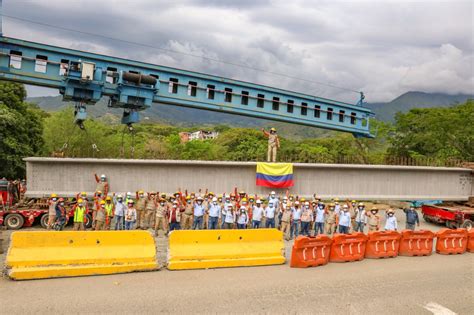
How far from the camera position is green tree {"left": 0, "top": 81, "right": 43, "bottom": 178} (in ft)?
78.5

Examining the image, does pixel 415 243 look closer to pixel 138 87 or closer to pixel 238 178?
pixel 238 178

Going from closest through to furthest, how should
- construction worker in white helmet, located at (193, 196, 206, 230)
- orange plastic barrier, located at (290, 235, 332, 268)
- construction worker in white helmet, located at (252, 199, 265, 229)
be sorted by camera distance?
orange plastic barrier, located at (290, 235, 332, 268)
construction worker in white helmet, located at (193, 196, 206, 230)
construction worker in white helmet, located at (252, 199, 265, 229)

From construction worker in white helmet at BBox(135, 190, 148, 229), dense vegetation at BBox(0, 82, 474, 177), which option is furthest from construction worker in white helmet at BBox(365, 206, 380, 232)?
construction worker in white helmet at BBox(135, 190, 148, 229)

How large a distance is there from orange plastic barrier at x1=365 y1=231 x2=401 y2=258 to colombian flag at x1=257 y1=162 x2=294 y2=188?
22.3 feet

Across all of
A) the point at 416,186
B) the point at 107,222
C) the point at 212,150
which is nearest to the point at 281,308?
the point at 107,222

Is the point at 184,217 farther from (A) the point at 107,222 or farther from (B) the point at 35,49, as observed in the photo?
(B) the point at 35,49

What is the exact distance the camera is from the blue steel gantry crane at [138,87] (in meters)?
15.8

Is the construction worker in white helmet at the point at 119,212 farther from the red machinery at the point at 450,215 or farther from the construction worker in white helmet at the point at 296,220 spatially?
the red machinery at the point at 450,215

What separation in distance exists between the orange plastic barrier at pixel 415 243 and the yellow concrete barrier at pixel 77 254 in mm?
8434

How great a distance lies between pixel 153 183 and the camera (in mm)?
17500

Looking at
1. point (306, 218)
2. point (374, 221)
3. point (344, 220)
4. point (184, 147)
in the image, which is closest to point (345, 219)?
point (344, 220)

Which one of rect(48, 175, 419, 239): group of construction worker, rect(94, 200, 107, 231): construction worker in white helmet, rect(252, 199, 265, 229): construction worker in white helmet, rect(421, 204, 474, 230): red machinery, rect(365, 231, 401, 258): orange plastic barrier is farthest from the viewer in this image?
rect(421, 204, 474, 230): red machinery

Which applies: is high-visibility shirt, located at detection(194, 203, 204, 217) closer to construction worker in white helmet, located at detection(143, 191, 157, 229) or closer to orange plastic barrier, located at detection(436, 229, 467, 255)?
construction worker in white helmet, located at detection(143, 191, 157, 229)

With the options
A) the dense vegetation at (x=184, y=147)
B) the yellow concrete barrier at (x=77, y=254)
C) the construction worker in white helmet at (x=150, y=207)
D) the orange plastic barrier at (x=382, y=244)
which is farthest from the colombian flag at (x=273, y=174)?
the yellow concrete barrier at (x=77, y=254)
